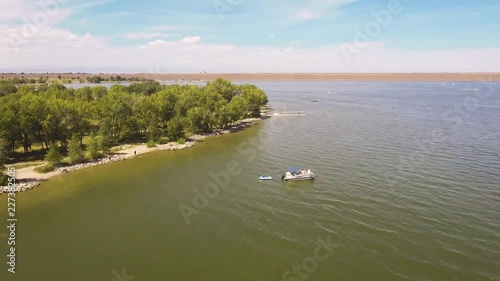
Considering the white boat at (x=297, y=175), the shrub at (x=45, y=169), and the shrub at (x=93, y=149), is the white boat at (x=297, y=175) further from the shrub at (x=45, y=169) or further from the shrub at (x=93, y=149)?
the shrub at (x=45, y=169)

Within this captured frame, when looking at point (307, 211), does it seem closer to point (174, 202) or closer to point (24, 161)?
point (174, 202)

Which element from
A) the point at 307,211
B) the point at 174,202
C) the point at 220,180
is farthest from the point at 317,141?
the point at 174,202

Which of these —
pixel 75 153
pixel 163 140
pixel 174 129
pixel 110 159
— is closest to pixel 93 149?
pixel 75 153

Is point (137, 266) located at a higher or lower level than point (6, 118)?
lower

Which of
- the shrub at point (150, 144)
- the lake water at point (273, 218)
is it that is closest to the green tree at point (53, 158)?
the lake water at point (273, 218)

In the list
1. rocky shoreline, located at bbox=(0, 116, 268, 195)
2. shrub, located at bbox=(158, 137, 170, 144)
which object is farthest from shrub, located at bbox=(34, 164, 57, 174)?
shrub, located at bbox=(158, 137, 170, 144)

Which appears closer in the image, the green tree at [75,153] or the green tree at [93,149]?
the green tree at [75,153]

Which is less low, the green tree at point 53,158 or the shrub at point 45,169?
the green tree at point 53,158

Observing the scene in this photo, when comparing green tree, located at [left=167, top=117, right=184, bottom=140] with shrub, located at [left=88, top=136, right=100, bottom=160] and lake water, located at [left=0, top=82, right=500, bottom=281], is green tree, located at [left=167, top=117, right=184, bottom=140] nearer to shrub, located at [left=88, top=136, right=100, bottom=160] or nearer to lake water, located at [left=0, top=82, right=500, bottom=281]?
lake water, located at [left=0, top=82, right=500, bottom=281]
